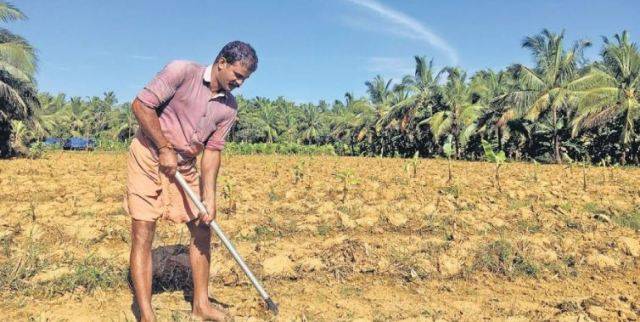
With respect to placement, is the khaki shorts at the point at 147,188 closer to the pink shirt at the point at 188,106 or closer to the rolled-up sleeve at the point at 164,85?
the pink shirt at the point at 188,106

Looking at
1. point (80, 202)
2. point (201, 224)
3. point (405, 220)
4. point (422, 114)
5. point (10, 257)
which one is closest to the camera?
point (201, 224)

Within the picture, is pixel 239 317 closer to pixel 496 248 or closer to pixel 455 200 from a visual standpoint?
pixel 496 248

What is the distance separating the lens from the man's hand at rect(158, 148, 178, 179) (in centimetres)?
260

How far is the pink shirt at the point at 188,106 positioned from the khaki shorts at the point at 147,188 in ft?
0.49

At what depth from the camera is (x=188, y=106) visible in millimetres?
2676

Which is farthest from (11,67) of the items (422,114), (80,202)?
(422,114)

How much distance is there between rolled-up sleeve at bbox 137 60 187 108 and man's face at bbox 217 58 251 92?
181mm

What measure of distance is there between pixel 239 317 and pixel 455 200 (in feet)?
13.3

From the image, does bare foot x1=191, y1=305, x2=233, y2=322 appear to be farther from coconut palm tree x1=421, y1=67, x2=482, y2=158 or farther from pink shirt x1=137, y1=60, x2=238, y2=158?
coconut palm tree x1=421, y1=67, x2=482, y2=158

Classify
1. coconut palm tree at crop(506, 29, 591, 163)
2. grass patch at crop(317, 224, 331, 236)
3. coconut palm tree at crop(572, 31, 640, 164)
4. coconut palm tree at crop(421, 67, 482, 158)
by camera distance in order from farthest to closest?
coconut palm tree at crop(421, 67, 482, 158) < coconut palm tree at crop(506, 29, 591, 163) < coconut palm tree at crop(572, 31, 640, 164) < grass patch at crop(317, 224, 331, 236)

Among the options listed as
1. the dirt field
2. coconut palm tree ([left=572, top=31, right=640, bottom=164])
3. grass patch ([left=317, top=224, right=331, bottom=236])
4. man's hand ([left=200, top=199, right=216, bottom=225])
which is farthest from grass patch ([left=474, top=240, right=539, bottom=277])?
coconut palm tree ([left=572, top=31, right=640, bottom=164])

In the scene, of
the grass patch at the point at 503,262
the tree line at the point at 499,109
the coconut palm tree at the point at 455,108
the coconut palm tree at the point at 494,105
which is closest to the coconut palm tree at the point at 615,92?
the tree line at the point at 499,109

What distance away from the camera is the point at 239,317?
9.78 feet

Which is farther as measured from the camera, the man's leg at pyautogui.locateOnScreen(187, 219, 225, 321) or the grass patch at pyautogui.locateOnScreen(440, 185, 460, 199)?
the grass patch at pyautogui.locateOnScreen(440, 185, 460, 199)
